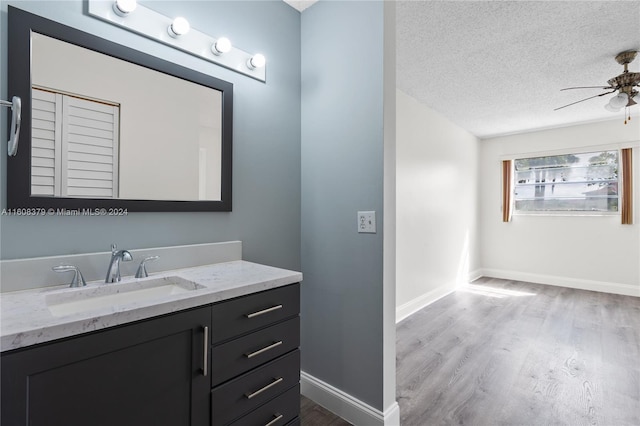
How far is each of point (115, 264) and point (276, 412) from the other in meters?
0.86

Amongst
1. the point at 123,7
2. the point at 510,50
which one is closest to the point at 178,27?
the point at 123,7

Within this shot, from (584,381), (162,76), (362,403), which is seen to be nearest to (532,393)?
(584,381)

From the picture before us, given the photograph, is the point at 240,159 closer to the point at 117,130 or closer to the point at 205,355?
the point at 117,130

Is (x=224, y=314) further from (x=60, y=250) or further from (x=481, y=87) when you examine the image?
(x=481, y=87)

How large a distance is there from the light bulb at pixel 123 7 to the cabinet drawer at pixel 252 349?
4.44 ft

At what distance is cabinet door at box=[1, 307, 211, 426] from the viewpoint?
724 millimetres

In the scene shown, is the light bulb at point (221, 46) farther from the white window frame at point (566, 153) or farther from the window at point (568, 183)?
the window at point (568, 183)

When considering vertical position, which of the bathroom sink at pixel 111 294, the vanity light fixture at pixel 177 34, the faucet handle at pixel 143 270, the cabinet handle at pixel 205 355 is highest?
the vanity light fixture at pixel 177 34

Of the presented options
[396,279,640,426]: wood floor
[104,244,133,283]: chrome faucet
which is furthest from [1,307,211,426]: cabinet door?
[396,279,640,426]: wood floor

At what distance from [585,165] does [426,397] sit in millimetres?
4695

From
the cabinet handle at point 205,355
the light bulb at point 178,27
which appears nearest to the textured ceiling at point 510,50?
the light bulb at point 178,27

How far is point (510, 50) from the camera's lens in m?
2.54

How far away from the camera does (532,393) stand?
6.53ft

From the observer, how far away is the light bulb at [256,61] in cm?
170
